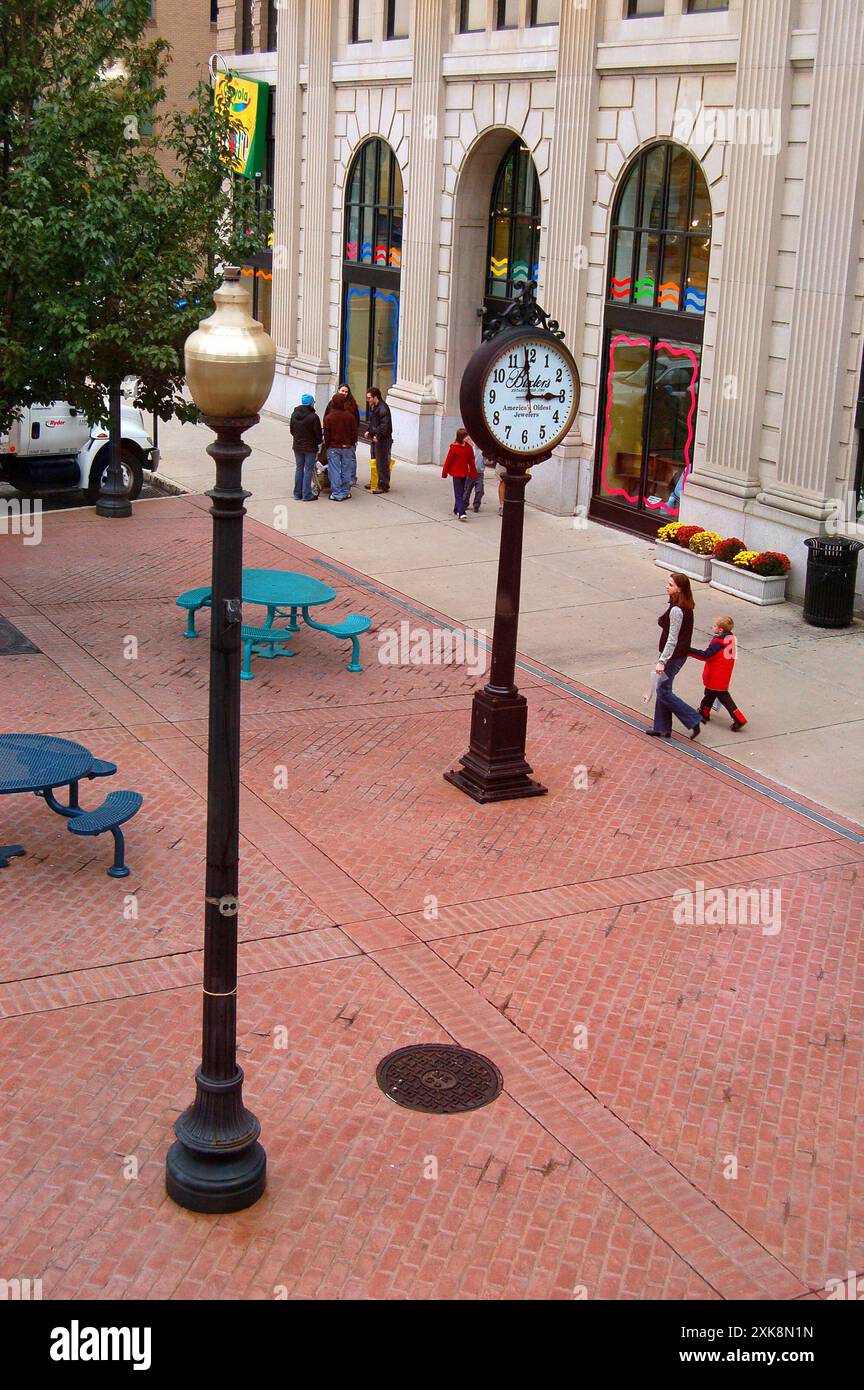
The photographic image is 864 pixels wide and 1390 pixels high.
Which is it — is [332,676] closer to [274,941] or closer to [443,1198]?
[274,941]

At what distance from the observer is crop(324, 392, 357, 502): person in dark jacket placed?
75.3 ft

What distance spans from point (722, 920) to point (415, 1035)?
2687 mm

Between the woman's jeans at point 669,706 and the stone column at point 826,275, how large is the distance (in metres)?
5.36

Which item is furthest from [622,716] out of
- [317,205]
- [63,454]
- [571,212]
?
[317,205]

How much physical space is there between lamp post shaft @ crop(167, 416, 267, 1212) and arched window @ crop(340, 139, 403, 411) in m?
21.5

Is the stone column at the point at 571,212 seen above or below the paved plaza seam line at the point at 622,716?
above

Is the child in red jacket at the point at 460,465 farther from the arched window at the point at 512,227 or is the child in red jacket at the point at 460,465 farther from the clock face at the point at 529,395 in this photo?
the clock face at the point at 529,395

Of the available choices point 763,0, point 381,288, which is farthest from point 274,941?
point 381,288

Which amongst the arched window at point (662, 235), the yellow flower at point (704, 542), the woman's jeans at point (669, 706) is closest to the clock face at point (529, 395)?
the woman's jeans at point (669, 706)

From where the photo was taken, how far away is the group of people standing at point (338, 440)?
22.9 meters

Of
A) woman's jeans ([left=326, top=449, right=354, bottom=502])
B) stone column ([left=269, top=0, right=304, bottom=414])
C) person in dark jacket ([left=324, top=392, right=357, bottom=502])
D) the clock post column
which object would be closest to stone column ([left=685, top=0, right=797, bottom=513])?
person in dark jacket ([left=324, top=392, right=357, bottom=502])

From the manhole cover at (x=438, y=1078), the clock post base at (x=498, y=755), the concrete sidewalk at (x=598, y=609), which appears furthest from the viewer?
the concrete sidewalk at (x=598, y=609)

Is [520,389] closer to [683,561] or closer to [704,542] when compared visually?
[704,542]

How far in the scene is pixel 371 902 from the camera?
10633 mm
